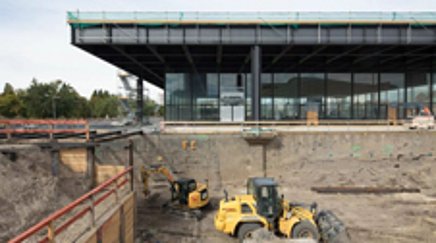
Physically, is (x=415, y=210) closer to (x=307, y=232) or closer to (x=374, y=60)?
(x=307, y=232)

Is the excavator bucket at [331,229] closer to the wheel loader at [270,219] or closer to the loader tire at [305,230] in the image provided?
the wheel loader at [270,219]

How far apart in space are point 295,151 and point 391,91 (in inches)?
846

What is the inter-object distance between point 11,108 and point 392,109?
72.9m

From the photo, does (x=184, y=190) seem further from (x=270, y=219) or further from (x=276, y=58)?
(x=276, y=58)

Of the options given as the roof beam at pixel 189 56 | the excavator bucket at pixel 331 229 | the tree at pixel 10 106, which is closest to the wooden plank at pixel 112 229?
the excavator bucket at pixel 331 229

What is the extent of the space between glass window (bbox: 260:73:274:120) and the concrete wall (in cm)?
1247

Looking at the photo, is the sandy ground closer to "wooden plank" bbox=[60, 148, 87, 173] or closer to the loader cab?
the loader cab

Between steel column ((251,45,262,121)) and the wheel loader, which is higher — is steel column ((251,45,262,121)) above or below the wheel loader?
above

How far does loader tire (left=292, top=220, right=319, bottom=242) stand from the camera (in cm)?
885

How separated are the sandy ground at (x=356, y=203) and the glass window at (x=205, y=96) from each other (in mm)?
13219

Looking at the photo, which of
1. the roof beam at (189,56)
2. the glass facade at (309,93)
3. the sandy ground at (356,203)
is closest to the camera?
the sandy ground at (356,203)

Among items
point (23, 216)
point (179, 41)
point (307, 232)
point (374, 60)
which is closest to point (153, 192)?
point (23, 216)

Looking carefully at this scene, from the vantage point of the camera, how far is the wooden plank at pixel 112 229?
20.3ft

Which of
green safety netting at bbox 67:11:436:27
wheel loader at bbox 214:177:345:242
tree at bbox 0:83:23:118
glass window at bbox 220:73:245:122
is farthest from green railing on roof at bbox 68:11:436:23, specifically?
tree at bbox 0:83:23:118
